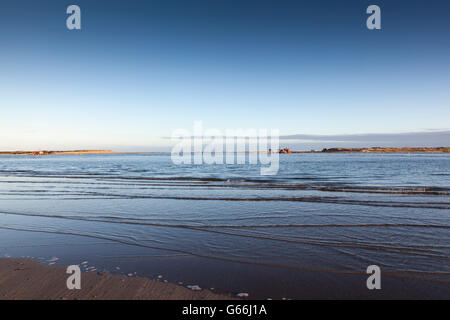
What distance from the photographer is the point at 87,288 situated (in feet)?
16.1

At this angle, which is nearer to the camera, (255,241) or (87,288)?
(87,288)

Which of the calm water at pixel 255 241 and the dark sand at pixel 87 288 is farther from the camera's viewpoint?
the calm water at pixel 255 241

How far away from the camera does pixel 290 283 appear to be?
5.18 meters

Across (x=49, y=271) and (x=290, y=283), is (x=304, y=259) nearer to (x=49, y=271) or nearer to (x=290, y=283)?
(x=290, y=283)

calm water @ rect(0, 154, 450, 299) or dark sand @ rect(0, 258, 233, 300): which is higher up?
dark sand @ rect(0, 258, 233, 300)

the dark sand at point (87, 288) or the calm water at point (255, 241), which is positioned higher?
the dark sand at point (87, 288)

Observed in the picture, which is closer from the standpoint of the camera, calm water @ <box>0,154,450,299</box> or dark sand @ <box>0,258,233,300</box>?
dark sand @ <box>0,258,233,300</box>

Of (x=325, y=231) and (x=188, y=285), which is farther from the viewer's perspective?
(x=325, y=231)

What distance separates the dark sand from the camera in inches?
183

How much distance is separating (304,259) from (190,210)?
6.80 m

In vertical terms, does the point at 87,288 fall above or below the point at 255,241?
above

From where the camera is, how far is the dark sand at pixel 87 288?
465cm

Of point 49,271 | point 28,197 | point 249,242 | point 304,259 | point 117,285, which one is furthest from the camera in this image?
point 28,197
